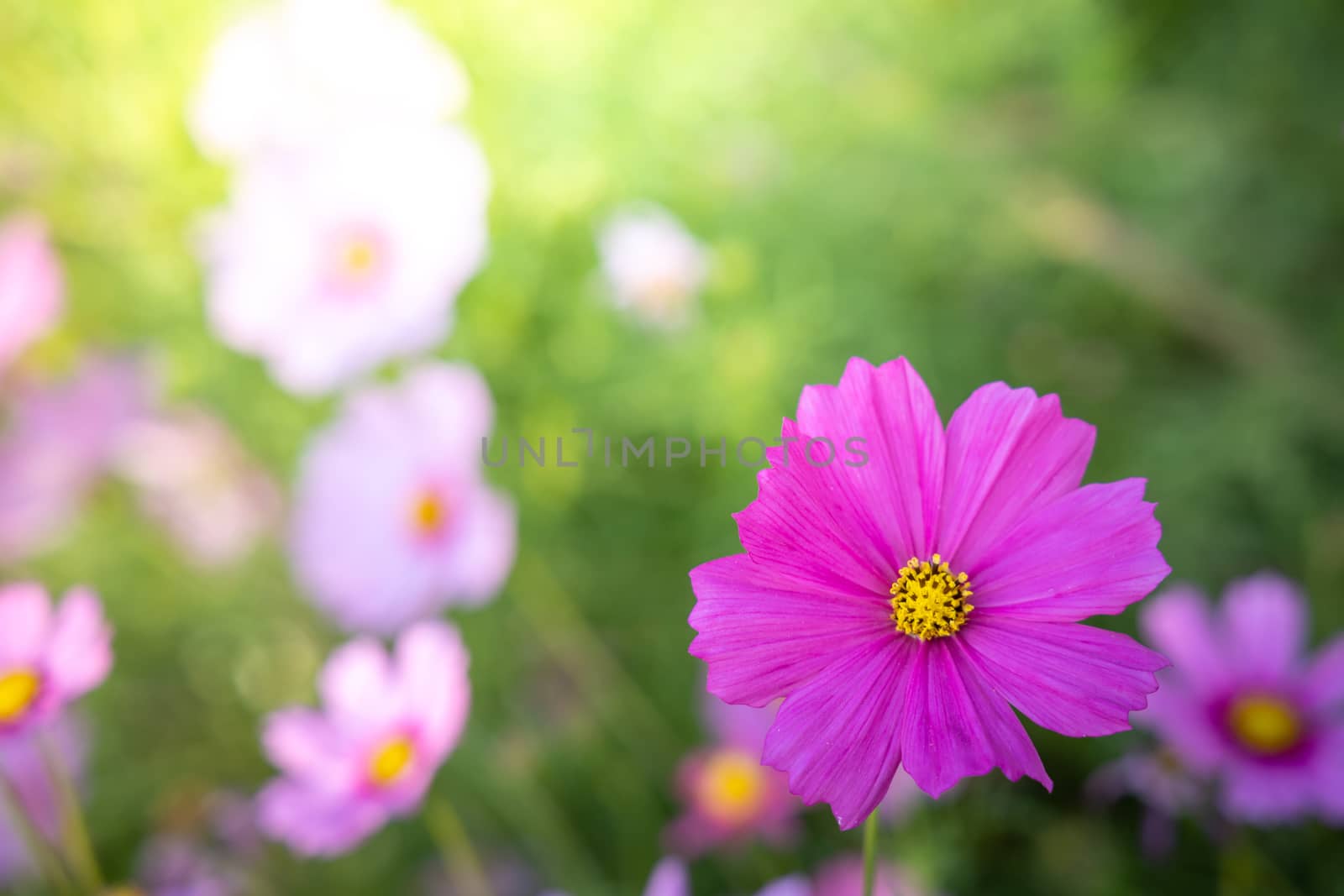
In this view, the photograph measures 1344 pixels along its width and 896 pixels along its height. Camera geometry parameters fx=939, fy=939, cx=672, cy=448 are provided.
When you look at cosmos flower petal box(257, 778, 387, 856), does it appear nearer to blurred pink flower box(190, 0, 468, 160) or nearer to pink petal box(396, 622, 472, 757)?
pink petal box(396, 622, 472, 757)

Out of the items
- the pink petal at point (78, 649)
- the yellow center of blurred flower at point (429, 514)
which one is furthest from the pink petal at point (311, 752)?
the yellow center of blurred flower at point (429, 514)

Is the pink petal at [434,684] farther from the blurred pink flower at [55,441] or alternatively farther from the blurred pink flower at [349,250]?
the blurred pink flower at [55,441]

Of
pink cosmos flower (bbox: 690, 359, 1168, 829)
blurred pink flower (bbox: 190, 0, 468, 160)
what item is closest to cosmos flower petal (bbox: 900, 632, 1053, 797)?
pink cosmos flower (bbox: 690, 359, 1168, 829)

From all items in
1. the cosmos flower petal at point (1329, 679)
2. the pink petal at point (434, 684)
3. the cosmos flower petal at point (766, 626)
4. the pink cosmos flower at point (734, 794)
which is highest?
the cosmos flower petal at point (766, 626)

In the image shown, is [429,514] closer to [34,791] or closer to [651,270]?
[651,270]

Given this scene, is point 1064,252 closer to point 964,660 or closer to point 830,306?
point 830,306

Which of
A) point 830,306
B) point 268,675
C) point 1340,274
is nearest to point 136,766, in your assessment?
point 268,675

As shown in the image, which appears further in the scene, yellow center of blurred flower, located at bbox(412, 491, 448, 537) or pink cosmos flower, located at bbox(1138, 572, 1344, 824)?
yellow center of blurred flower, located at bbox(412, 491, 448, 537)
